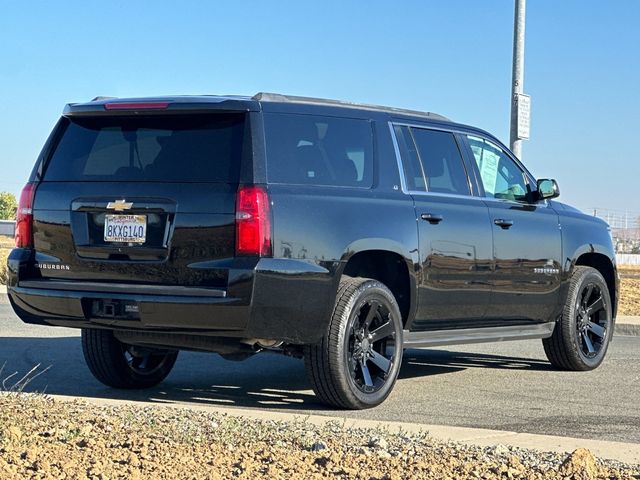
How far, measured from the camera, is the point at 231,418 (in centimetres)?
668

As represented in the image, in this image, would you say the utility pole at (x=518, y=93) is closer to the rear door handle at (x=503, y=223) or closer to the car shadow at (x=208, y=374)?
the car shadow at (x=208, y=374)

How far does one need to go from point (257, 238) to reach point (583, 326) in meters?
4.31

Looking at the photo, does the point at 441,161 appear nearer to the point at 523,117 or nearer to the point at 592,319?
the point at 592,319

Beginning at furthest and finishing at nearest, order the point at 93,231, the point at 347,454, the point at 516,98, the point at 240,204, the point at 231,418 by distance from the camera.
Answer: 1. the point at 516,98
2. the point at 93,231
3. the point at 240,204
4. the point at 231,418
5. the point at 347,454

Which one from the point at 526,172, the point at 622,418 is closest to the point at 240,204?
the point at 622,418

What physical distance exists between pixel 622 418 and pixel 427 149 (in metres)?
2.37

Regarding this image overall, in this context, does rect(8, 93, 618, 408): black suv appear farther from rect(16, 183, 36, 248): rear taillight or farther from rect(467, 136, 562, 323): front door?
rect(467, 136, 562, 323): front door

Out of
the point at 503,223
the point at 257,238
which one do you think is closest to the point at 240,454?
the point at 257,238

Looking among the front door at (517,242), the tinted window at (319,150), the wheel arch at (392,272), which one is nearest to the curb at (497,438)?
the wheel arch at (392,272)

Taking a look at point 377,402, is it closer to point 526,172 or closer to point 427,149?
point 427,149

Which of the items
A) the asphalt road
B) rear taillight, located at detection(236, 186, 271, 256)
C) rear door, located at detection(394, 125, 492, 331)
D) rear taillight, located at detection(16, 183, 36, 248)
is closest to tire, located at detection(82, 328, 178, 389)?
the asphalt road

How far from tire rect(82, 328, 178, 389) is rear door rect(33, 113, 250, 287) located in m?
0.92

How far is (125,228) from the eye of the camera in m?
7.76

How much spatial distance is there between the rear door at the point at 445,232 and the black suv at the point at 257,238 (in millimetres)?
14
